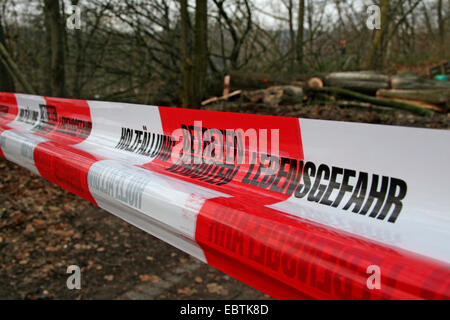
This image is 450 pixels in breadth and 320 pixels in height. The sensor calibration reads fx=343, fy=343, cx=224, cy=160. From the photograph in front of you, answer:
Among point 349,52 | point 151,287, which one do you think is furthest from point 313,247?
point 349,52

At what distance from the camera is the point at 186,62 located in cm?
629

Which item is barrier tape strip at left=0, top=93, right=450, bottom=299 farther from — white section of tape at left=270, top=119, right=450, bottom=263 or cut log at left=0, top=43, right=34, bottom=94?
cut log at left=0, top=43, right=34, bottom=94

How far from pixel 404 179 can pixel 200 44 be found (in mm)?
5765

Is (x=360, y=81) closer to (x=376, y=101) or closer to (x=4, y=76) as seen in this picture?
(x=376, y=101)

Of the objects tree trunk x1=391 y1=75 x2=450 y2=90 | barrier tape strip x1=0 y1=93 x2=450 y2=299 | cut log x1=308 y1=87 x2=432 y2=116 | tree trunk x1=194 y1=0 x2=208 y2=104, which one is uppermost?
tree trunk x1=194 y1=0 x2=208 y2=104

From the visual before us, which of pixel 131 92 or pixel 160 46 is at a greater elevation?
pixel 160 46

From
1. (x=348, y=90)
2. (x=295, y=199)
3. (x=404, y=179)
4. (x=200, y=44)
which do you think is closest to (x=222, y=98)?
(x=200, y=44)

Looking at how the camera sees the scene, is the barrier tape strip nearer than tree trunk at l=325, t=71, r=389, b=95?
Yes

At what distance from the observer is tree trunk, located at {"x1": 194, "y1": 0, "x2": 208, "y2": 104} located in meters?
6.12

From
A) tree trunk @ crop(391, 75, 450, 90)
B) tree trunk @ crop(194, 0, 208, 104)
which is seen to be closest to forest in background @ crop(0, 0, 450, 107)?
tree trunk @ crop(194, 0, 208, 104)

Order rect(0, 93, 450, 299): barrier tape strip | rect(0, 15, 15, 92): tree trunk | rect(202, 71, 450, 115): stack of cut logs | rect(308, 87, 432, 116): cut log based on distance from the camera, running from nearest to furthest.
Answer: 1. rect(0, 93, 450, 299): barrier tape strip
2. rect(308, 87, 432, 116): cut log
3. rect(202, 71, 450, 115): stack of cut logs
4. rect(0, 15, 15, 92): tree trunk
